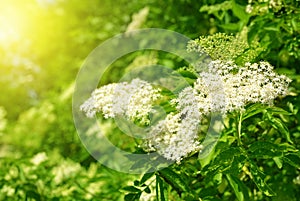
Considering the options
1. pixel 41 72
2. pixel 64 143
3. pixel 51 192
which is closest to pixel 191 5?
pixel 51 192

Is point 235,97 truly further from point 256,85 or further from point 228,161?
point 228,161

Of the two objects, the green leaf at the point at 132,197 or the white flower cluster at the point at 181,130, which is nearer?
the white flower cluster at the point at 181,130

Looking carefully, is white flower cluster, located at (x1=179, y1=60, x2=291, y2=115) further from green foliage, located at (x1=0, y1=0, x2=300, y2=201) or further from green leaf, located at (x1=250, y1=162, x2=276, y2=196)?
green leaf, located at (x1=250, y1=162, x2=276, y2=196)

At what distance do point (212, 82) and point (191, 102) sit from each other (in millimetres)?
97

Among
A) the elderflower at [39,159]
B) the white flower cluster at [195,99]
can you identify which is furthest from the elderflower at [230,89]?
the elderflower at [39,159]

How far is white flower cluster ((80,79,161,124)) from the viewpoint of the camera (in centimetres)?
161

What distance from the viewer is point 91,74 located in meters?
4.95

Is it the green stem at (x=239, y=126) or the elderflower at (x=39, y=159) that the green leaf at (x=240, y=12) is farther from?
the elderflower at (x=39, y=159)

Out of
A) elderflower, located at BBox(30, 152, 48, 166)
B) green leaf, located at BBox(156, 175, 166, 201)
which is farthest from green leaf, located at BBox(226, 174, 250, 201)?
elderflower, located at BBox(30, 152, 48, 166)

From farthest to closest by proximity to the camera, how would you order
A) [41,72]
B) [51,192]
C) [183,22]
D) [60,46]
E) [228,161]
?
[41,72]
[60,46]
[183,22]
[51,192]
[228,161]

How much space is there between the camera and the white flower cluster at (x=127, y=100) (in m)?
1.61

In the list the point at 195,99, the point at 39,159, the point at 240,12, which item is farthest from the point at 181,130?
the point at 39,159

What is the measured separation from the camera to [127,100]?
1638mm

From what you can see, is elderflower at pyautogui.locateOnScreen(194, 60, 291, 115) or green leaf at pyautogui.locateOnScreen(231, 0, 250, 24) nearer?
elderflower at pyautogui.locateOnScreen(194, 60, 291, 115)
